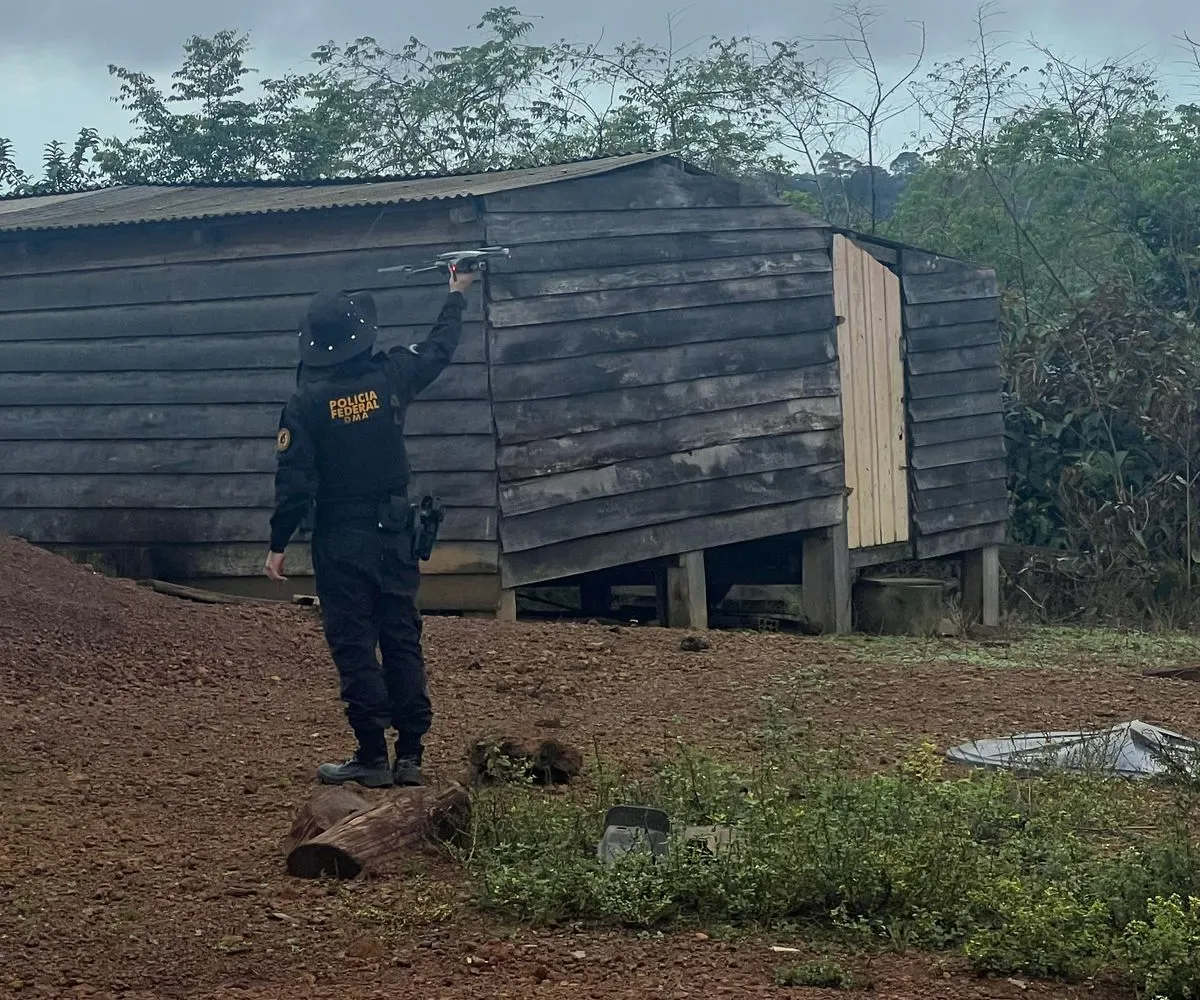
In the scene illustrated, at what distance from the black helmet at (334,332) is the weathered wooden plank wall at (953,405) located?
8.25 metres

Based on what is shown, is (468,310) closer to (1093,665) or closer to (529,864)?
(1093,665)

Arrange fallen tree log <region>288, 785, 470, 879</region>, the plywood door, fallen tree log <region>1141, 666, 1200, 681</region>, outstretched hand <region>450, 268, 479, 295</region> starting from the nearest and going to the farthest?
fallen tree log <region>288, 785, 470, 879</region> < outstretched hand <region>450, 268, 479, 295</region> < fallen tree log <region>1141, 666, 1200, 681</region> < the plywood door

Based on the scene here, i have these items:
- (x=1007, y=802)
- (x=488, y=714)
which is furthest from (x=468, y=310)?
(x=1007, y=802)

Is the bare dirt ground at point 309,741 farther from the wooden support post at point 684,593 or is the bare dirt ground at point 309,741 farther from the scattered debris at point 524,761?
the wooden support post at point 684,593

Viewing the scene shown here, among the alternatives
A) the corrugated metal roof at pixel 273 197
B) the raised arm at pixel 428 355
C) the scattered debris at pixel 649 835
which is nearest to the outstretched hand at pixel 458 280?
the raised arm at pixel 428 355

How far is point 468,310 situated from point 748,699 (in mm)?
3699

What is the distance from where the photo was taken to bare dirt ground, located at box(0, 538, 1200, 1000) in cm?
388

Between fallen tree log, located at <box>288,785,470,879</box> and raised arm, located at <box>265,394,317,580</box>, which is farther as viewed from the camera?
raised arm, located at <box>265,394,317,580</box>

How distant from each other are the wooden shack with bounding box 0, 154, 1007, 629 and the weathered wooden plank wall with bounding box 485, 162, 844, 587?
0.06 ft

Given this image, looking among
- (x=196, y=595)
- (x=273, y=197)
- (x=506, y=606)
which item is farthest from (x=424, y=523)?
(x=273, y=197)

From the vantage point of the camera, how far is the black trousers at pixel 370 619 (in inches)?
222

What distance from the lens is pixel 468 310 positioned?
10195mm

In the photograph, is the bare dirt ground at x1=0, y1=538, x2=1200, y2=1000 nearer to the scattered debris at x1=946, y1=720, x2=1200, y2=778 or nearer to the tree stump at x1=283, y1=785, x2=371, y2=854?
the tree stump at x1=283, y1=785, x2=371, y2=854

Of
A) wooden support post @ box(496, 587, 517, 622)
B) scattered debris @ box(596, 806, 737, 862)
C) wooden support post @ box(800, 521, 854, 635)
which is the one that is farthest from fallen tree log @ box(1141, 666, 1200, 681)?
scattered debris @ box(596, 806, 737, 862)
